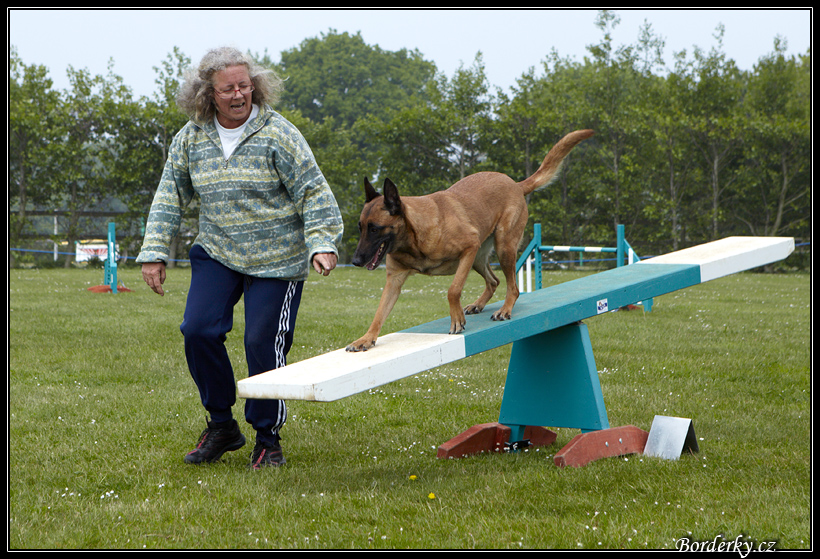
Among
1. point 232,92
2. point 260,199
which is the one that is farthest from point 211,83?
point 260,199

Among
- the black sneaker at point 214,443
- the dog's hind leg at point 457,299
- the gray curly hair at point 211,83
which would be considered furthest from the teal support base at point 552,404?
the gray curly hair at point 211,83

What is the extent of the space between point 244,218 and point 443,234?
1034mm

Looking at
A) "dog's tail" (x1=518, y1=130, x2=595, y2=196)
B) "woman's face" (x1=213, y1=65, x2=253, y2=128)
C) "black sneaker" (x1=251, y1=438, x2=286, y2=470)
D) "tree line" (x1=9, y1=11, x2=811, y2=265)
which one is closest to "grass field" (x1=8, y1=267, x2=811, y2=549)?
"black sneaker" (x1=251, y1=438, x2=286, y2=470)

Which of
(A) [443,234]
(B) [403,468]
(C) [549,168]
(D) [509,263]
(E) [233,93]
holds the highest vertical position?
(E) [233,93]

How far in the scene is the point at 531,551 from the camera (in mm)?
2711

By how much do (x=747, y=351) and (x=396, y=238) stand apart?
519cm

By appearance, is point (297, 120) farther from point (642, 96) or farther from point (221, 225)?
point (221, 225)

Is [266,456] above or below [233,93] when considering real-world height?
below

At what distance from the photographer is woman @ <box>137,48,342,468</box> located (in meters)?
3.64

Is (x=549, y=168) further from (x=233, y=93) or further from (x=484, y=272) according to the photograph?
(x=233, y=93)

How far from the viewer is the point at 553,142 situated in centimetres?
3109

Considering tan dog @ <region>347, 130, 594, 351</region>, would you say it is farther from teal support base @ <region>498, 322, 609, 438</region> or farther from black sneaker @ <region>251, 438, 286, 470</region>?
black sneaker @ <region>251, 438, 286, 470</region>

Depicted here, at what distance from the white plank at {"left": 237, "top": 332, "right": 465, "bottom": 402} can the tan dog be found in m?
0.20

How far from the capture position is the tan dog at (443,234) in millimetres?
3672
